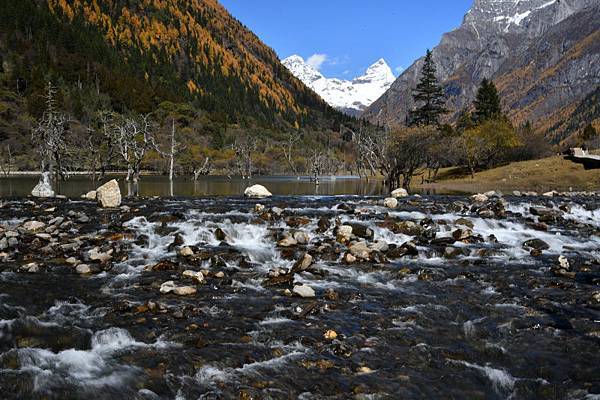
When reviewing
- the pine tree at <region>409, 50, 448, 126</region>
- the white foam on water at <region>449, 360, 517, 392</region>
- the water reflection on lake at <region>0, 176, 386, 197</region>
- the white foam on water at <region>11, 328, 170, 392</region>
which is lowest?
the white foam on water at <region>449, 360, 517, 392</region>

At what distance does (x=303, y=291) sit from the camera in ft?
38.0

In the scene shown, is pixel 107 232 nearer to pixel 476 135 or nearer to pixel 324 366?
pixel 324 366

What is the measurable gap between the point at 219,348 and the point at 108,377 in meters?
2.02

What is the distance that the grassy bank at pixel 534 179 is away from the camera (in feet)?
167

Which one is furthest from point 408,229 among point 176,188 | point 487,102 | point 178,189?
point 487,102

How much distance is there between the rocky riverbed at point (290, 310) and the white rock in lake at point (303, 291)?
0.11 metres

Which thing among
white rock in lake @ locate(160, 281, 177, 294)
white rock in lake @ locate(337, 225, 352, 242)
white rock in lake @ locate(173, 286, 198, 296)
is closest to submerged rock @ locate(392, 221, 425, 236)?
white rock in lake @ locate(337, 225, 352, 242)

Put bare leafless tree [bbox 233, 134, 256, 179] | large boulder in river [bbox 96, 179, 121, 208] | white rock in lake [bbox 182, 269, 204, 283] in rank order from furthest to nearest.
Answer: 1. bare leafless tree [bbox 233, 134, 256, 179]
2. large boulder in river [bbox 96, 179, 121, 208]
3. white rock in lake [bbox 182, 269, 204, 283]

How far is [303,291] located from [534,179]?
54.4 m

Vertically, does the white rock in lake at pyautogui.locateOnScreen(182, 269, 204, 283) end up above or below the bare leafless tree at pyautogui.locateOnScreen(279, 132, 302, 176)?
below

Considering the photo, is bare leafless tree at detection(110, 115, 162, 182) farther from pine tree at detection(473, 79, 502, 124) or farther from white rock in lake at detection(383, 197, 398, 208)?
pine tree at detection(473, 79, 502, 124)

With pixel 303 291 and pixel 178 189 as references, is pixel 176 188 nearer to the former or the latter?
pixel 178 189

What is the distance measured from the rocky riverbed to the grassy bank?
3408 cm

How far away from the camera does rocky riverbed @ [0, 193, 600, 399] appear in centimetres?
717
